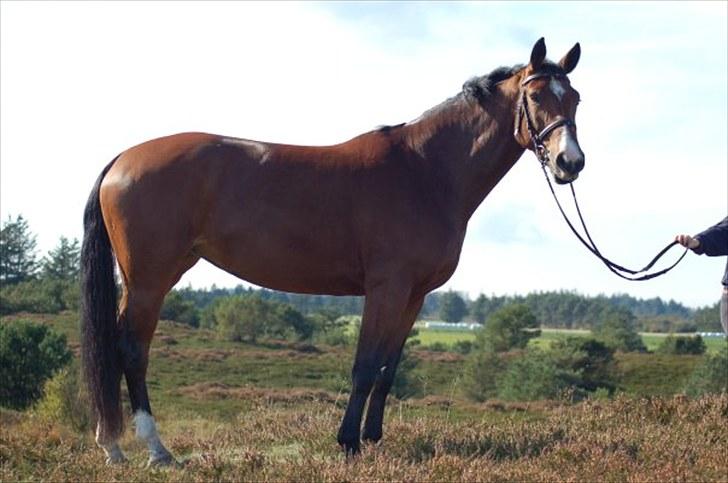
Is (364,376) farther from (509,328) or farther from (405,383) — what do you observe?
(509,328)

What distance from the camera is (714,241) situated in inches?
290

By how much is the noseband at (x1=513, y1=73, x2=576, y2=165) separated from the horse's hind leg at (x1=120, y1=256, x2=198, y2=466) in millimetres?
3049

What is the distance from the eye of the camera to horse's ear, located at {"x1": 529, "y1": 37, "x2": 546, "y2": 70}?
7.55 m

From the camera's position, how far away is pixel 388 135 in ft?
26.2

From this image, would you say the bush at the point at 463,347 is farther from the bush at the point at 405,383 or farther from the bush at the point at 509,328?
the bush at the point at 405,383

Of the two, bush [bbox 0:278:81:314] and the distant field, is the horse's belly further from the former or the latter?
the distant field

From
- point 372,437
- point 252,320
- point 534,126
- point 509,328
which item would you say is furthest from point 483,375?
point 534,126

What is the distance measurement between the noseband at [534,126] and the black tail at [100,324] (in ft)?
10.8

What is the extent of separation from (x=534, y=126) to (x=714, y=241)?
1.61 meters

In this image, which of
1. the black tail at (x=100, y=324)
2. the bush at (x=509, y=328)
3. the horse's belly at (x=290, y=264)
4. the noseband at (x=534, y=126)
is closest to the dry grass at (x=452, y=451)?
the black tail at (x=100, y=324)

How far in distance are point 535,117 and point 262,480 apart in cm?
343

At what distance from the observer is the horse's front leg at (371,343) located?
7262 millimetres

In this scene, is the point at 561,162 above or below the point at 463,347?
above

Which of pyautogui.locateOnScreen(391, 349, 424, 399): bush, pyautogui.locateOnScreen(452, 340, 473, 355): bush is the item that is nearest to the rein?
pyautogui.locateOnScreen(391, 349, 424, 399): bush
